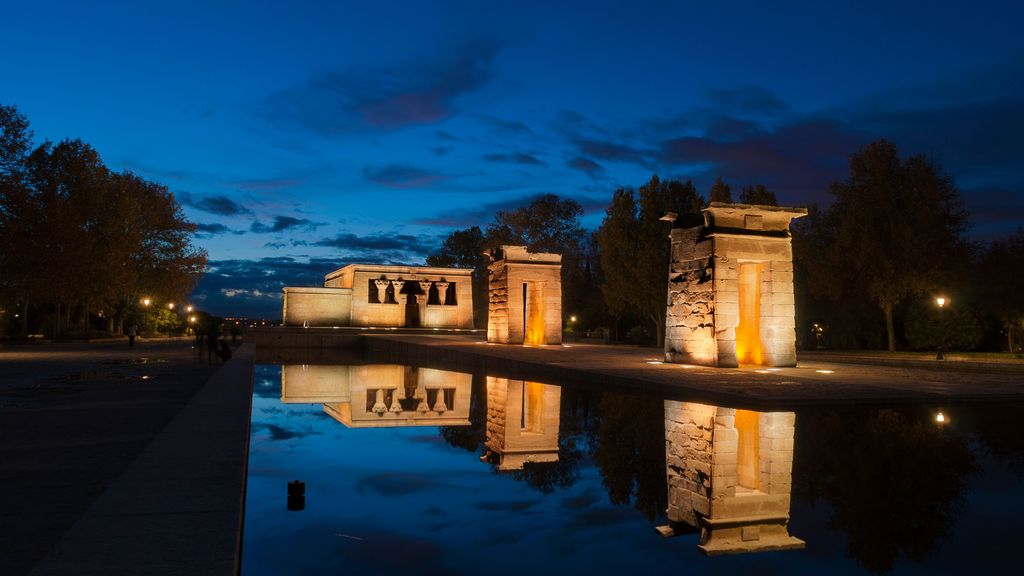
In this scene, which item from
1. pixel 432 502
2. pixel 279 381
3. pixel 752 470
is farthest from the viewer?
pixel 279 381

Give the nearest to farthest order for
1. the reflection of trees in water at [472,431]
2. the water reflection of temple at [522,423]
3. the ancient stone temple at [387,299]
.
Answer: the water reflection of temple at [522,423], the reflection of trees in water at [472,431], the ancient stone temple at [387,299]

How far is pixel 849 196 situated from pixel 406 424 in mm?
27697

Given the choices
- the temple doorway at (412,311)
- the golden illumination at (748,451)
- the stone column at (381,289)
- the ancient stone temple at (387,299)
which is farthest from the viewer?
the temple doorway at (412,311)

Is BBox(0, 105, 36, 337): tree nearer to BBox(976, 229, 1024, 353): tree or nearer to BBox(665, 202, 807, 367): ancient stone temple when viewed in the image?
BBox(665, 202, 807, 367): ancient stone temple

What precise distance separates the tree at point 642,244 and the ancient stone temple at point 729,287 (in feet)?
56.7

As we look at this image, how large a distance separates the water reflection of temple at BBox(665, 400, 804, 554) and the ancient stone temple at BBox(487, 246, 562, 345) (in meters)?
18.5

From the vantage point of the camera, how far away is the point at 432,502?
17.0 feet

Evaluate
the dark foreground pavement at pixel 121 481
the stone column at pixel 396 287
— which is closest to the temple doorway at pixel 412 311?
the stone column at pixel 396 287

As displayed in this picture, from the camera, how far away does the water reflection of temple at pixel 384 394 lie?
9728mm

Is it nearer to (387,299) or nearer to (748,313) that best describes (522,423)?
(748,313)

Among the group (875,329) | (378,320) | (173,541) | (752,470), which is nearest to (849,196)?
(875,329)

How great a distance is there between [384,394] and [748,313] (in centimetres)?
960

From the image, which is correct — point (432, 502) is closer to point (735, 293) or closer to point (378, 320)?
point (735, 293)

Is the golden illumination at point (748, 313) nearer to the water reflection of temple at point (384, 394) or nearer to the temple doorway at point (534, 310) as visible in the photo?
the water reflection of temple at point (384, 394)
